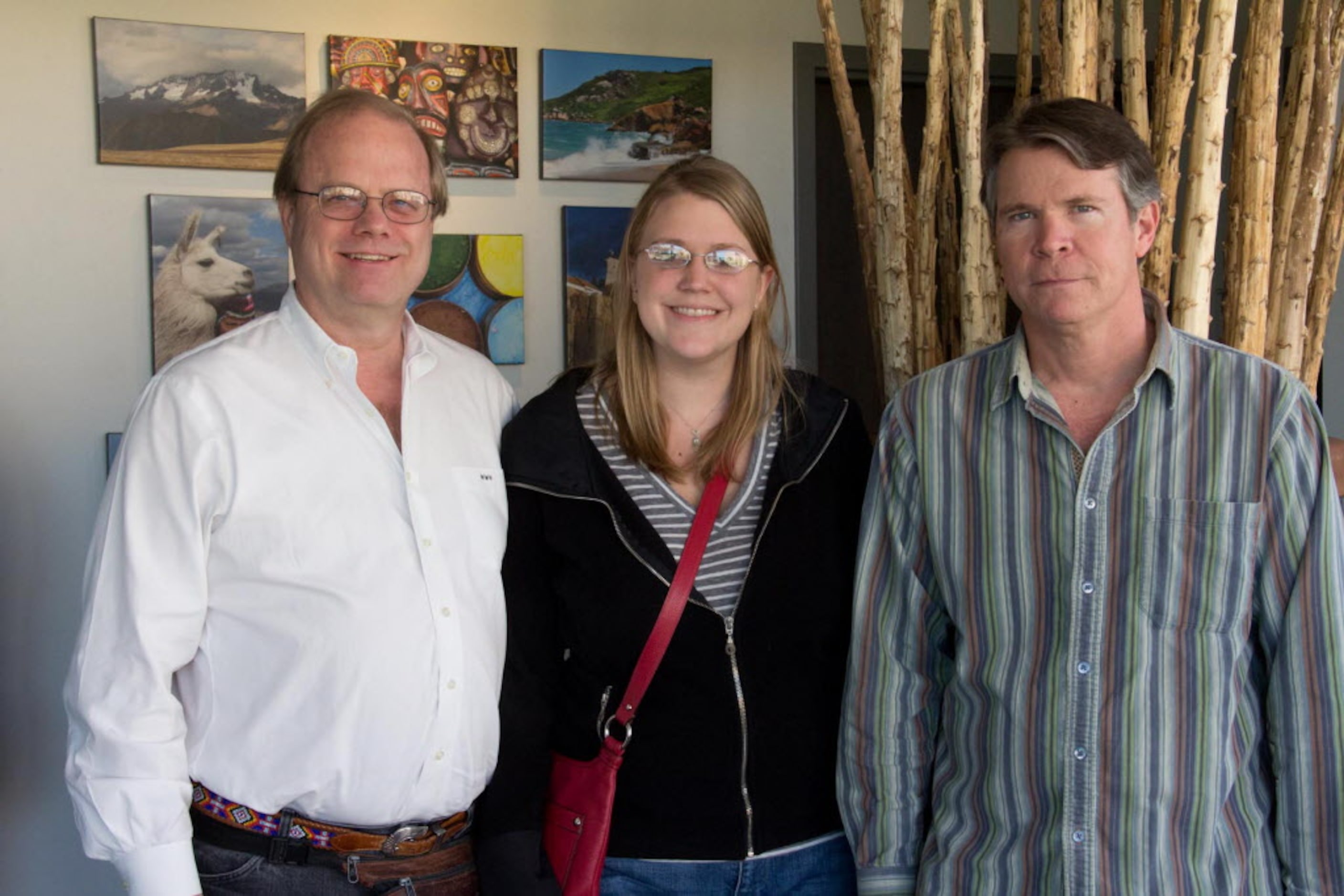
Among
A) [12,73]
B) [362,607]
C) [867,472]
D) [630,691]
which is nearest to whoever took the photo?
[362,607]

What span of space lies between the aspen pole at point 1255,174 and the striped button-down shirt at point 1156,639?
22.2 inches

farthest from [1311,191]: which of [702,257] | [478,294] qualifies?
[478,294]

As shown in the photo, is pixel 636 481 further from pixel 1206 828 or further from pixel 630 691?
pixel 1206 828

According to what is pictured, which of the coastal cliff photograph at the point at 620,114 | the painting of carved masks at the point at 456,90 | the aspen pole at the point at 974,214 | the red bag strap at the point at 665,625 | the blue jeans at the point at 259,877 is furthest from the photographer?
the coastal cliff photograph at the point at 620,114

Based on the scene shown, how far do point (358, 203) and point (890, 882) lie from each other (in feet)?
3.95

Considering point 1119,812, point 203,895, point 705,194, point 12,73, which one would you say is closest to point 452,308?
point 12,73

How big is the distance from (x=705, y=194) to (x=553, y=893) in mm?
1041

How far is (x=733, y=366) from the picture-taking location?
75.7 inches

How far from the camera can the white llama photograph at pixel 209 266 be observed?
8.79 feet

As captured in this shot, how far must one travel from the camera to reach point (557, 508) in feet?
5.84

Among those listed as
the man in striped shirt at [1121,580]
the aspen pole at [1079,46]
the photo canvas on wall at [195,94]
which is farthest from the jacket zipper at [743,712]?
the photo canvas on wall at [195,94]

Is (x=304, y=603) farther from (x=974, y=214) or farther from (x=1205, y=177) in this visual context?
(x=1205, y=177)

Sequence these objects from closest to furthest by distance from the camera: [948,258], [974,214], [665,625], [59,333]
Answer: [665,625] < [974,214] < [948,258] < [59,333]

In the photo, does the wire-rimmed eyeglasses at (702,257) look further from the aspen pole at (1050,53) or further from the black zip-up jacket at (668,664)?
the aspen pole at (1050,53)
